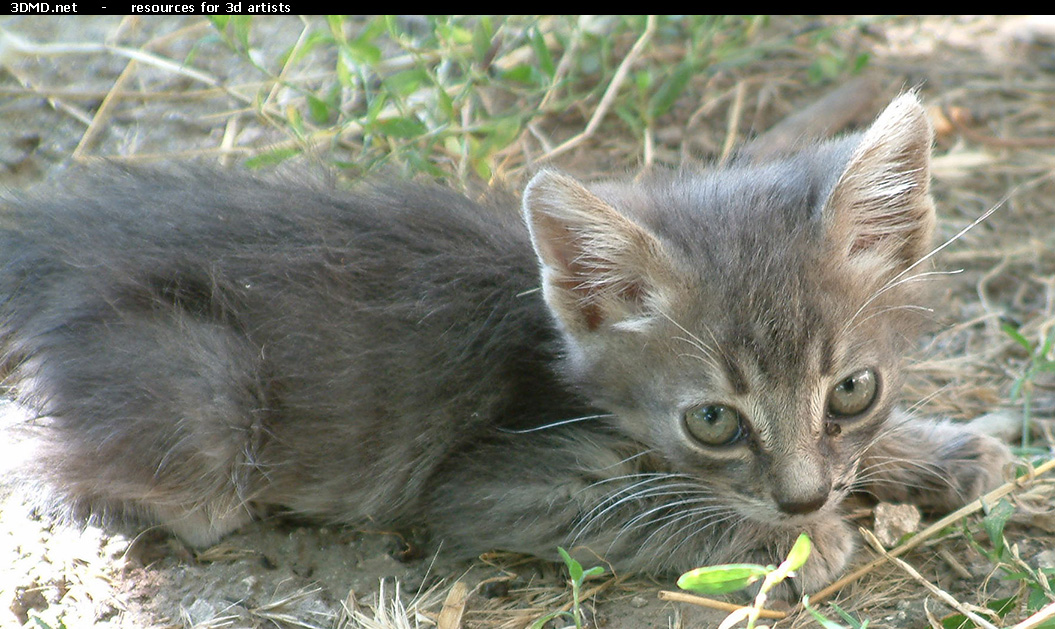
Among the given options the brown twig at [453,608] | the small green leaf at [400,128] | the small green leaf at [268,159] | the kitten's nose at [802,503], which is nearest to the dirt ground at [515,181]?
the brown twig at [453,608]

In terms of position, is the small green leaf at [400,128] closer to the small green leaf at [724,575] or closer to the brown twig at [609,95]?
the brown twig at [609,95]

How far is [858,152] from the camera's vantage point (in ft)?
8.25

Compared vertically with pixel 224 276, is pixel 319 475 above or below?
below

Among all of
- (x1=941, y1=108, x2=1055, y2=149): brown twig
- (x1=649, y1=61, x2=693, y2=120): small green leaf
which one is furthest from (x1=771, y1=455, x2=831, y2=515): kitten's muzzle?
(x1=941, y1=108, x2=1055, y2=149): brown twig

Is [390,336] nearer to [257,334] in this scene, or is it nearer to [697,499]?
[257,334]

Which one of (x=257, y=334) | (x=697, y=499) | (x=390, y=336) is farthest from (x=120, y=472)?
(x=697, y=499)

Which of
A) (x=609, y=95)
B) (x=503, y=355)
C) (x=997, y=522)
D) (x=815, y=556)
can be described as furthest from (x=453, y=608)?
(x=609, y=95)

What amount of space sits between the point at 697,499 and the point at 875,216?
87 cm

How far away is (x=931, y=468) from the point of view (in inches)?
117

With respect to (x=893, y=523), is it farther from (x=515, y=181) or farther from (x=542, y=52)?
(x=542, y=52)

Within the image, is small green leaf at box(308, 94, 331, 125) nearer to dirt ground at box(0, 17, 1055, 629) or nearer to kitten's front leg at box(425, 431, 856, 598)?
dirt ground at box(0, 17, 1055, 629)

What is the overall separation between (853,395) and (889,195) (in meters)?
0.53

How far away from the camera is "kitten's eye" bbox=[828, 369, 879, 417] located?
8.41 ft

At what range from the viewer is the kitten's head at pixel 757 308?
249 centimetres
